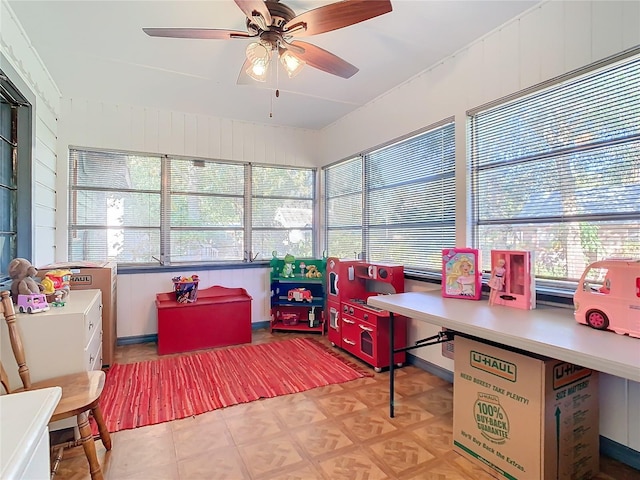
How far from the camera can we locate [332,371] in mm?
3170

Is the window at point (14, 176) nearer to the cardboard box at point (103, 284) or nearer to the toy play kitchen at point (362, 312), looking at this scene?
the cardboard box at point (103, 284)

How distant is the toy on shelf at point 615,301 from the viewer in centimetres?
156

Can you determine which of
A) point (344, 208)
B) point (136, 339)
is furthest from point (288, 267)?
point (136, 339)

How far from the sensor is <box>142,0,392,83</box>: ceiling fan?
1791 millimetres

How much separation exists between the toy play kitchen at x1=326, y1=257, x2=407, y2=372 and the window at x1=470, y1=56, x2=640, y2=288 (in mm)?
979

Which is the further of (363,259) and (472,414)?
(363,259)

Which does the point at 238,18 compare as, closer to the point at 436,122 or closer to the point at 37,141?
the point at 436,122

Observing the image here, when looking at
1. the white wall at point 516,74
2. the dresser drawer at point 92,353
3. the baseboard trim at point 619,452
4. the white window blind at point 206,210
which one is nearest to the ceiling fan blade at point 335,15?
the white wall at point 516,74

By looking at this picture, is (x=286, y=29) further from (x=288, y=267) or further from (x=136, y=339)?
(x=136, y=339)

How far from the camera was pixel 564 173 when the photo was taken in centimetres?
223

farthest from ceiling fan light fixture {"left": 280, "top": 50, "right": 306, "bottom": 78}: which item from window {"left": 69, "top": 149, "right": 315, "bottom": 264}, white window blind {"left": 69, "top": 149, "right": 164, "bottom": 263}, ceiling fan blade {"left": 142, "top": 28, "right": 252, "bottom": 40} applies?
white window blind {"left": 69, "top": 149, "right": 164, "bottom": 263}

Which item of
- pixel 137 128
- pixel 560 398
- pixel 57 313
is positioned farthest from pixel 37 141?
pixel 560 398

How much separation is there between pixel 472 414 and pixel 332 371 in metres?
1.44

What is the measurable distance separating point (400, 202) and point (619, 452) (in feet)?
8.19
